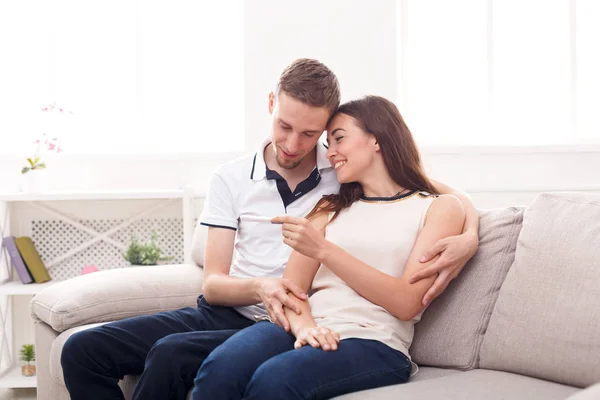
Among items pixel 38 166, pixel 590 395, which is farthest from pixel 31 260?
pixel 590 395

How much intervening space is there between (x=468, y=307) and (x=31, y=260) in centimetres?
230

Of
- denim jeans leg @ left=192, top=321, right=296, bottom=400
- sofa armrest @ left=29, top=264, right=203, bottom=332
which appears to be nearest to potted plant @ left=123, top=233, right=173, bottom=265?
sofa armrest @ left=29, top=264, right=203, bottom=332

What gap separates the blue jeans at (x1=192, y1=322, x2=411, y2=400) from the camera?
4.78 feet

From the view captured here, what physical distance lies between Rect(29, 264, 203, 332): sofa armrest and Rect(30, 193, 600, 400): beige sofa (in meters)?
0.08

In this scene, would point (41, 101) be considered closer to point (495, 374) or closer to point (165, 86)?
point (165, 86)

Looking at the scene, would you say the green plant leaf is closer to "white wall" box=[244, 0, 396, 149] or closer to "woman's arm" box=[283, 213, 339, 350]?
"white wall" box=[244, 0, 396, 149]

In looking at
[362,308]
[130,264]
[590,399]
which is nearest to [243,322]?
[362,308]

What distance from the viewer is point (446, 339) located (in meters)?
1.76

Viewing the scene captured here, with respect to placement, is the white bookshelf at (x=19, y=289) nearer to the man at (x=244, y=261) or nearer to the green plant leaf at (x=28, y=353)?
the green plant leaf at (x=28, y=353)

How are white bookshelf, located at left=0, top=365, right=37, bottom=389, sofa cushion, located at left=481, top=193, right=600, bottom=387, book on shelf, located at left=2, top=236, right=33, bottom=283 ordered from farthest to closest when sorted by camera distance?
book on shelf, located at left=2, top=236, right=33, bottom=283, white bookshelf, located at left=0, top=365, right=37, bottom=389, sofa cushion, located at left=481, top=193, right=600, bottom=387

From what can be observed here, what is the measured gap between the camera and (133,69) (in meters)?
3.83

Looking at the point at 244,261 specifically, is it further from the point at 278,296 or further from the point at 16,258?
the point at 16,258

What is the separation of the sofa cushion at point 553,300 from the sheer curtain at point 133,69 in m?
2.26

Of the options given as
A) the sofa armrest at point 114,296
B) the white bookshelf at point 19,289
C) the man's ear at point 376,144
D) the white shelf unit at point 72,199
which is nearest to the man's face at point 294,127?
the man's ear at point 376,144
